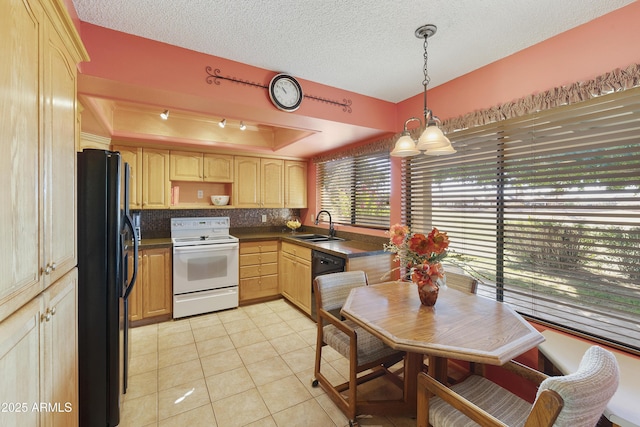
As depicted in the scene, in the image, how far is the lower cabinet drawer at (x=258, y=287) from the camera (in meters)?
3.85

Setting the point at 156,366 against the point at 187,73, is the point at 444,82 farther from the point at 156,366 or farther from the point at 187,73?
the point at 156,366

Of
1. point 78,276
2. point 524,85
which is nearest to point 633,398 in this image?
point 524,85

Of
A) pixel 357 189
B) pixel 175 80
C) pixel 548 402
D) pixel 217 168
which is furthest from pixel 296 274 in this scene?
pixel 548 402

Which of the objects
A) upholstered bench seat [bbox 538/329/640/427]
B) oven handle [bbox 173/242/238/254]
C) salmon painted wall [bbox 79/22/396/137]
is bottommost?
upholstered bench seat [bbox 538/329/640/427]

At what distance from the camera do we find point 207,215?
164 inches

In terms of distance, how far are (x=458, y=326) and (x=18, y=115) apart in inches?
77.5

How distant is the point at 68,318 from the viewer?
1305 millimetres

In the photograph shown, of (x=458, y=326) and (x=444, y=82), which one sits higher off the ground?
(x=444, y=82)

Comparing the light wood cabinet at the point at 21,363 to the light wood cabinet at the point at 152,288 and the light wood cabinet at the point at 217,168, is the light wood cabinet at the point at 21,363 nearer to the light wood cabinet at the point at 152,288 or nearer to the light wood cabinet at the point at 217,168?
the light wood cabinet at the point at 152,288

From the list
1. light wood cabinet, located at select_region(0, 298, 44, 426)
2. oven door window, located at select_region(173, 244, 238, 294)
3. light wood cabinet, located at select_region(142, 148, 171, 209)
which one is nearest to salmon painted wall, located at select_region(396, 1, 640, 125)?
light wood cabinet, located at select_region(0, 298, 44, 426)

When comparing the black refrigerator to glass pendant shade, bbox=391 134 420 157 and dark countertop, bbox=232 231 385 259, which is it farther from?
A: dark countertop, bbox=232 231 385 259

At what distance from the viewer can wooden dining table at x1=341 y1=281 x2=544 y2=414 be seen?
1254 millimetres

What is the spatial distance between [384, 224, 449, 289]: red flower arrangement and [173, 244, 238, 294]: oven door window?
254 centimetres

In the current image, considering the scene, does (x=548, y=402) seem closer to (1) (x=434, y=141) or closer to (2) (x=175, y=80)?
(1) (x=434, y=141)
